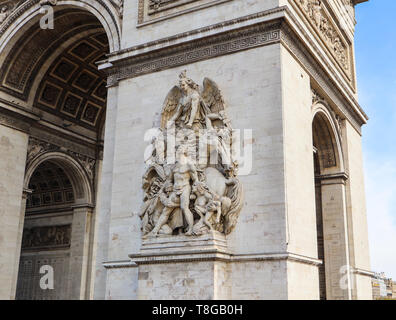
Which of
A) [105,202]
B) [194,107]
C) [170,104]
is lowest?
[105,202]

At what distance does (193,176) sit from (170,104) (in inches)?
97.2

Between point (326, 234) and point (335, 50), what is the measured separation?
21.8 feet

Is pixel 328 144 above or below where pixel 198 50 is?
below

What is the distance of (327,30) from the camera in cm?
1880

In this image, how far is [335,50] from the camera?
1947 cm

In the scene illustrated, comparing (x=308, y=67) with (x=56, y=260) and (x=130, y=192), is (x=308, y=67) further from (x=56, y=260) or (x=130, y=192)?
(x=56, y=260)

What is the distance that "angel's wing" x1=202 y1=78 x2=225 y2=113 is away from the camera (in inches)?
562

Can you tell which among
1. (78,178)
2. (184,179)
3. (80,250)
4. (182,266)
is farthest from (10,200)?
(182,266)

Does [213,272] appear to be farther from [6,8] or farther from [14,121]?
[6,8]

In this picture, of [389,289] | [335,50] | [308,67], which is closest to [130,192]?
[308,67]

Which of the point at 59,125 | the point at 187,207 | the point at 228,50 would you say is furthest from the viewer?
the point at 59,125

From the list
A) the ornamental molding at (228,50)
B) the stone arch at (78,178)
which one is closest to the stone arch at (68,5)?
the ornamental molding at (228,50)

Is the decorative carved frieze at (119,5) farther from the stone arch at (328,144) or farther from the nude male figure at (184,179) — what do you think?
the stone arch at (328,144)
